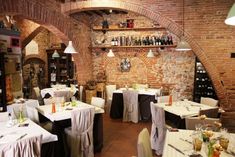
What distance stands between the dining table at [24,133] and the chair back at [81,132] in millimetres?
360

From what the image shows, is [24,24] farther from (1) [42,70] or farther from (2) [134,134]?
(2) [134,134]

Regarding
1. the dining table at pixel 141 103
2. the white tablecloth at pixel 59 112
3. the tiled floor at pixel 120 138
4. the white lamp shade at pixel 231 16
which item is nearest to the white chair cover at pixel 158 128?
the tiled floor at pixel 120 138

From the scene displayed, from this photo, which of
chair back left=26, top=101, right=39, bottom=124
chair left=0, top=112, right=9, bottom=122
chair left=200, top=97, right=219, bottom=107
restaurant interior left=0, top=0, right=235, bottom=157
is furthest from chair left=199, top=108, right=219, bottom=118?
chair left=0, top=112, right=9, bottom=122

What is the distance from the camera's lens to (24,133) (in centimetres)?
300

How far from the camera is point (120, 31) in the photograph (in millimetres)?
8008

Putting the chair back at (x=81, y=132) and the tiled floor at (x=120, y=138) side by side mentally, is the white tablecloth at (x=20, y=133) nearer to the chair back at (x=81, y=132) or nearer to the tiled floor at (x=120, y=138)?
the chair back at (x=81, y=132)

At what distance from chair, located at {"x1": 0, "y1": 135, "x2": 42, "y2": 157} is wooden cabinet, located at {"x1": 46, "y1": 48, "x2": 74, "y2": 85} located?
297 inches

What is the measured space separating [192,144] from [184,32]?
3.71 meters

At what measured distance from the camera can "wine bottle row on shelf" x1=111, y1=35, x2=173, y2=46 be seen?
7.56m

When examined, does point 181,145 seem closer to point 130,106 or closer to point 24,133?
point 24,133

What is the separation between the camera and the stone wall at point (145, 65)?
300 inches

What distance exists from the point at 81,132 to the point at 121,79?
4.66 m

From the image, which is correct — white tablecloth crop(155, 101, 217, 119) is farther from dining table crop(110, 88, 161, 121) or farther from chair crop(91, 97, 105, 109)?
dining table crop(110, 88, 161, 121)

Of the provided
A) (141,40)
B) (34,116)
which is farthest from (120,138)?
Answer: (141,40)
